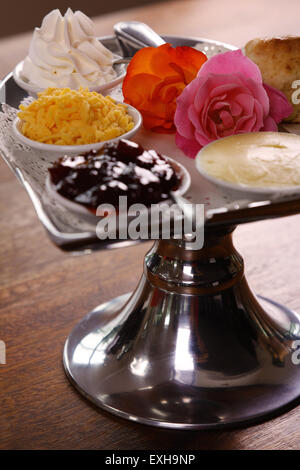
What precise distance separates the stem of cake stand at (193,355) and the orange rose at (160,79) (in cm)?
14

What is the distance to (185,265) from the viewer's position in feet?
2.47

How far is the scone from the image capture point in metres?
0.72

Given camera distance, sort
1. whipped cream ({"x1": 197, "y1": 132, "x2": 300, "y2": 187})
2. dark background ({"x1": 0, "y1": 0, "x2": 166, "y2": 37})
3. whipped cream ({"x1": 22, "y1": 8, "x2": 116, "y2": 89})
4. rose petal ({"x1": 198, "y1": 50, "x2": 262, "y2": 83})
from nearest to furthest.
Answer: whipped cream ({"x1": 197, "y1": 132, "x2": 300, "y2": 187})
rose petal ({"x1": 198, "y1": 50, "x2": 262, "y2": 83})
whipped cream ({"x1": 22, "y1": 8, "x2": 116, "y2": 89})
dark background ({"x1": 0, "y1": 0, "x2": 166, "y2": 37})

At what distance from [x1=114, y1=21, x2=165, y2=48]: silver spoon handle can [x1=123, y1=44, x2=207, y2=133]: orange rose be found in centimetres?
14

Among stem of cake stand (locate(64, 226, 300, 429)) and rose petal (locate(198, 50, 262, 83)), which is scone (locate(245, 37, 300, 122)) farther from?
stem of cake stand (locate(64, 226, 300, 429))

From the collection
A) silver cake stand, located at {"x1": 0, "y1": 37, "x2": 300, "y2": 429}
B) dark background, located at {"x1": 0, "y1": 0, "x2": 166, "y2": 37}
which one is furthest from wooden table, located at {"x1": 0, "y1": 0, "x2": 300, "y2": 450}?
dark background, located at {"x1": 0, "y1": 0, "x2": 166, "y2": 37}

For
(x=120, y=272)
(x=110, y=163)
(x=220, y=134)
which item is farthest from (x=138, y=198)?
(x=120, y=272)

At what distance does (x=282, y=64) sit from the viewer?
28.3 inches

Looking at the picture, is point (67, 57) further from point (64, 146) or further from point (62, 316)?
point (62, 316)

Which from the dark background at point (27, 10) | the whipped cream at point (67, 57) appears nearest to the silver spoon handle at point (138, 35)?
the whipped cream at point (67, 57)

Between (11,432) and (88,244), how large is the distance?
320 millimetres

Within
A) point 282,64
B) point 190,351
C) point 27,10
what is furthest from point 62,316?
point 27,10

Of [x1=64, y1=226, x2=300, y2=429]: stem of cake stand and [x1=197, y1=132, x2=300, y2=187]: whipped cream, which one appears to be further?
[x1=64, y1=226, x2=300, y2=429]: stem of cake stand
